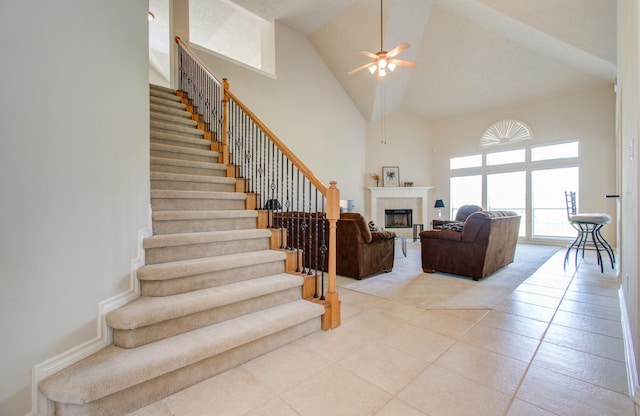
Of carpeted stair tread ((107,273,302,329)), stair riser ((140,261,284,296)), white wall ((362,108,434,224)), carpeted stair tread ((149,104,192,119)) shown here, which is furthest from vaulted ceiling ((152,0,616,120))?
carpeted stair tread ((107,273,302,329))

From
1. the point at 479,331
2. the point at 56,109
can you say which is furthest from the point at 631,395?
the point at 56,109

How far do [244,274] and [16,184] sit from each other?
59.6 inches

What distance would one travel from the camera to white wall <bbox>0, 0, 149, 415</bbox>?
1.29 metres

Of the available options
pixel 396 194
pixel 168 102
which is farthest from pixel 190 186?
pixel 396 194

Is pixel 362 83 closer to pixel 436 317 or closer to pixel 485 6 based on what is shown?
pixel 485 6

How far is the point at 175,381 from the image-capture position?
161 centimetres

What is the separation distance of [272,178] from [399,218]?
6.16 m

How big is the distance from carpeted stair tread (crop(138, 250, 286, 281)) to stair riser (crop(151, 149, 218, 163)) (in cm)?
184

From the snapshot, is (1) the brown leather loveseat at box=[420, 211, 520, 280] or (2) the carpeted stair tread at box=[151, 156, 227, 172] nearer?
(2) the carpeted stair tread at box=[151, 156, 227, 172]

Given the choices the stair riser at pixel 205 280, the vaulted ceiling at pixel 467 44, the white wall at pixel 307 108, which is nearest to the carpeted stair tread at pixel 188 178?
the stair riser at pixel 205 280

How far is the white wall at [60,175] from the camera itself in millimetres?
1295

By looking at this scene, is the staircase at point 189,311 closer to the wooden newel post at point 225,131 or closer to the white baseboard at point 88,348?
the white baseboard at point 88,348

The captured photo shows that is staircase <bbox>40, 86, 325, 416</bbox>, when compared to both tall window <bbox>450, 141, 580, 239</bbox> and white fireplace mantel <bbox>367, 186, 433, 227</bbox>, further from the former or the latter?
tall window <bbox>450, 141, 580, 239</bbox>

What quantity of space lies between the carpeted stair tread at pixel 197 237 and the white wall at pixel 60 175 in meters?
0.16
